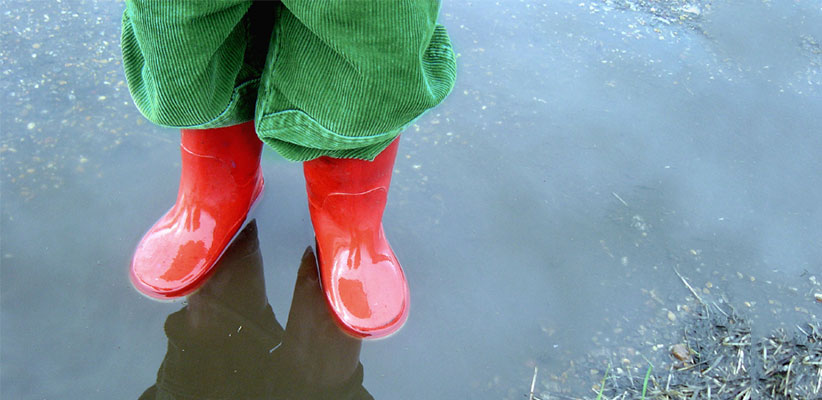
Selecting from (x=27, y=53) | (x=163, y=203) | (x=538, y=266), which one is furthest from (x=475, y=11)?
(x=27, y=53)

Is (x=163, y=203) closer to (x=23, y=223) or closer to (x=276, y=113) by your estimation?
(x=23, y=223)

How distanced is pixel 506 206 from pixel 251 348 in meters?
0.67

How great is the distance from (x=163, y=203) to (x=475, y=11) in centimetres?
117

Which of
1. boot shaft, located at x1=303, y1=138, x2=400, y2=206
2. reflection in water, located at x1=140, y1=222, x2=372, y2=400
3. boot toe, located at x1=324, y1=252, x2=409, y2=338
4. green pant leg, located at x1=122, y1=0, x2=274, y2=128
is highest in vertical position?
green pant leg, located at x1=122, y1=0, x2=274, y2=128

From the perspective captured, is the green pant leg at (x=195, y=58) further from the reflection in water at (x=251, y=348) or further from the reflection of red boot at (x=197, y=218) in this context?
the reflection in water at (x=251, y=348)

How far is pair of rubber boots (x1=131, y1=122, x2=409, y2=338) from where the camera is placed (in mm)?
1252

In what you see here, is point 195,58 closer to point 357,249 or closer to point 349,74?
point 349,74

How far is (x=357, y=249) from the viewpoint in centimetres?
131

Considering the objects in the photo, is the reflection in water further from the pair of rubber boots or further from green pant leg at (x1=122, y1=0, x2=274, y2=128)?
green pant leg at (x1=122, y1=0, x2=274, y2=128)

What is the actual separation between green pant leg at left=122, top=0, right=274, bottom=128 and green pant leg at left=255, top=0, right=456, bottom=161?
0.19 feet

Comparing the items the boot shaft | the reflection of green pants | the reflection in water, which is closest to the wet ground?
the reflection in water

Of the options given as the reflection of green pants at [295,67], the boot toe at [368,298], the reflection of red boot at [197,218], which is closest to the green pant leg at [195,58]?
the reflection of green pants at [295,67]

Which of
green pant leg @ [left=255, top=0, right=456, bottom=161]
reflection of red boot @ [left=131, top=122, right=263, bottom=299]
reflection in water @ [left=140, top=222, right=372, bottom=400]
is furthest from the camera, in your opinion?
reflection of red boot @ [left=131, top=122, right=263, bottom=299]

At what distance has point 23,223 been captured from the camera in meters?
1.36
